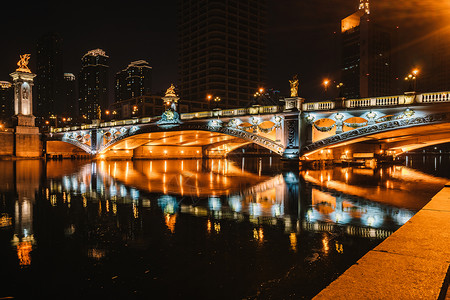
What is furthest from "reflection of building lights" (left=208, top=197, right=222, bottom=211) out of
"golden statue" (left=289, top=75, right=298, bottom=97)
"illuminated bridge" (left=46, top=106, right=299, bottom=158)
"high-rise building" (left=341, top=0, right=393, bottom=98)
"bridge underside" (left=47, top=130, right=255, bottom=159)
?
"high-rise building" (left=341, top=0, right=393, bottom=98)

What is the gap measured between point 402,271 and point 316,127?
3190 cm

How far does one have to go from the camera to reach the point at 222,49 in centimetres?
10894

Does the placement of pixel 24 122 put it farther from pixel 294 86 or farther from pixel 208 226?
pixel 208 226

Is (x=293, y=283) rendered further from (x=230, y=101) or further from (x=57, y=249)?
(x=230, y=101)

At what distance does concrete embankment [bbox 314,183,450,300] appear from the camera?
339 centimetres

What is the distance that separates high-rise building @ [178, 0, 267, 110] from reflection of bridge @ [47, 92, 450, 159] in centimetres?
5324

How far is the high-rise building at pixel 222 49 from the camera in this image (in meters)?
109

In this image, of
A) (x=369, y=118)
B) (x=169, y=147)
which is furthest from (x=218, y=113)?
(x=169, y=147)

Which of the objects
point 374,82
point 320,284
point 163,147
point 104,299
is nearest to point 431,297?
point 320,284

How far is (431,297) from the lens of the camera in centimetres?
329

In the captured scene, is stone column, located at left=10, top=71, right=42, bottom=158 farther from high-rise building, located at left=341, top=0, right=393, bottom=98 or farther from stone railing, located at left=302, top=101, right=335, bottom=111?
high-rise building, located at left=341, top=0, right=393, bottom=98

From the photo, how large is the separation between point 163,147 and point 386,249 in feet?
213

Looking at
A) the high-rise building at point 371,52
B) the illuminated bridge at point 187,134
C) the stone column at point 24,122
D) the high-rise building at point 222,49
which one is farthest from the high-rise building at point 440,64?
the stone column at point 24,122

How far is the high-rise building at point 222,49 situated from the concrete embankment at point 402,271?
103m
